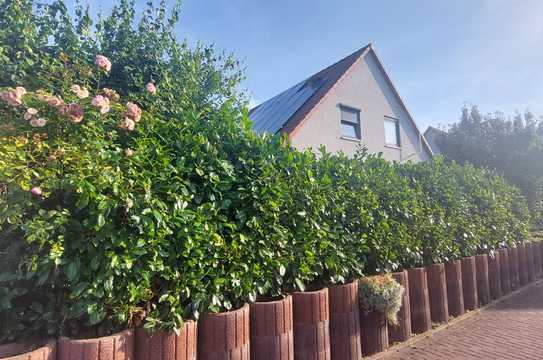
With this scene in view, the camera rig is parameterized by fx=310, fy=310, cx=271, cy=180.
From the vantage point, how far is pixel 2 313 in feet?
6.75

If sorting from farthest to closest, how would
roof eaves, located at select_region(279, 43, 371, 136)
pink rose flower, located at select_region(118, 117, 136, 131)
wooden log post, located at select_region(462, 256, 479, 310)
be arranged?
roof eaves, located at select_region(279, 43, 371, 136) → wooden log post, located at select_region(462, 256, 479, 310) → pink rose flower, located at select_region(118, 117, 136, 131)

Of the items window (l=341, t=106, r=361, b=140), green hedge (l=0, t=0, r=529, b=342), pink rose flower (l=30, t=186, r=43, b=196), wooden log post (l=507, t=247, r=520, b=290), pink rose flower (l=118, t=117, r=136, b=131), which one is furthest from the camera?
window (l=341, t=106, r=361, b=140)

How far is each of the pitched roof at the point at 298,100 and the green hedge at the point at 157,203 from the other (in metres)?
6.12

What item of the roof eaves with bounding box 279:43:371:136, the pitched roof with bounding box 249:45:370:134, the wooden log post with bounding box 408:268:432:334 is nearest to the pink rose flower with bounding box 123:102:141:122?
the wooden log post with bounding box 408:268:432:334

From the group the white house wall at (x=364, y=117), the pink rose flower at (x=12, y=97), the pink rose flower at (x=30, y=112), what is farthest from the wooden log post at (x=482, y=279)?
the pink rose flower at (x=12, y=97)

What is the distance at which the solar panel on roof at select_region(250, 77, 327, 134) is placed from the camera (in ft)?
39.0

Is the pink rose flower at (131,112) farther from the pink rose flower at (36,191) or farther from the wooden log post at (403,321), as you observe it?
the wooden log post at (403,321)

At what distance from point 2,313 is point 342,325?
3.11 m

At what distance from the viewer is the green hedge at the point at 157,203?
2065 millimetres

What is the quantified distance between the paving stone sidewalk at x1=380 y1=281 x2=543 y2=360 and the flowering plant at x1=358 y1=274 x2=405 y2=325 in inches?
22.0

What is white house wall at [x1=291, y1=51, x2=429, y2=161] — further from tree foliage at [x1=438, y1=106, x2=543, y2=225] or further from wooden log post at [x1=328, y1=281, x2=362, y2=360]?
wooden log post at [x1=328, y1=281, x2=362, y2=360]

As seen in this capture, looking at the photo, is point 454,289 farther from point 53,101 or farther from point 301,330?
point 53,101

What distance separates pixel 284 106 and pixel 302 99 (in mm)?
1074

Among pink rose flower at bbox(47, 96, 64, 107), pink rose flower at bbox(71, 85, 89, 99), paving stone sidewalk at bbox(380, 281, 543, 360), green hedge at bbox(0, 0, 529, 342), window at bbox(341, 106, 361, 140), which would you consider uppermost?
window at bbox(341, 106, 361, 140)
